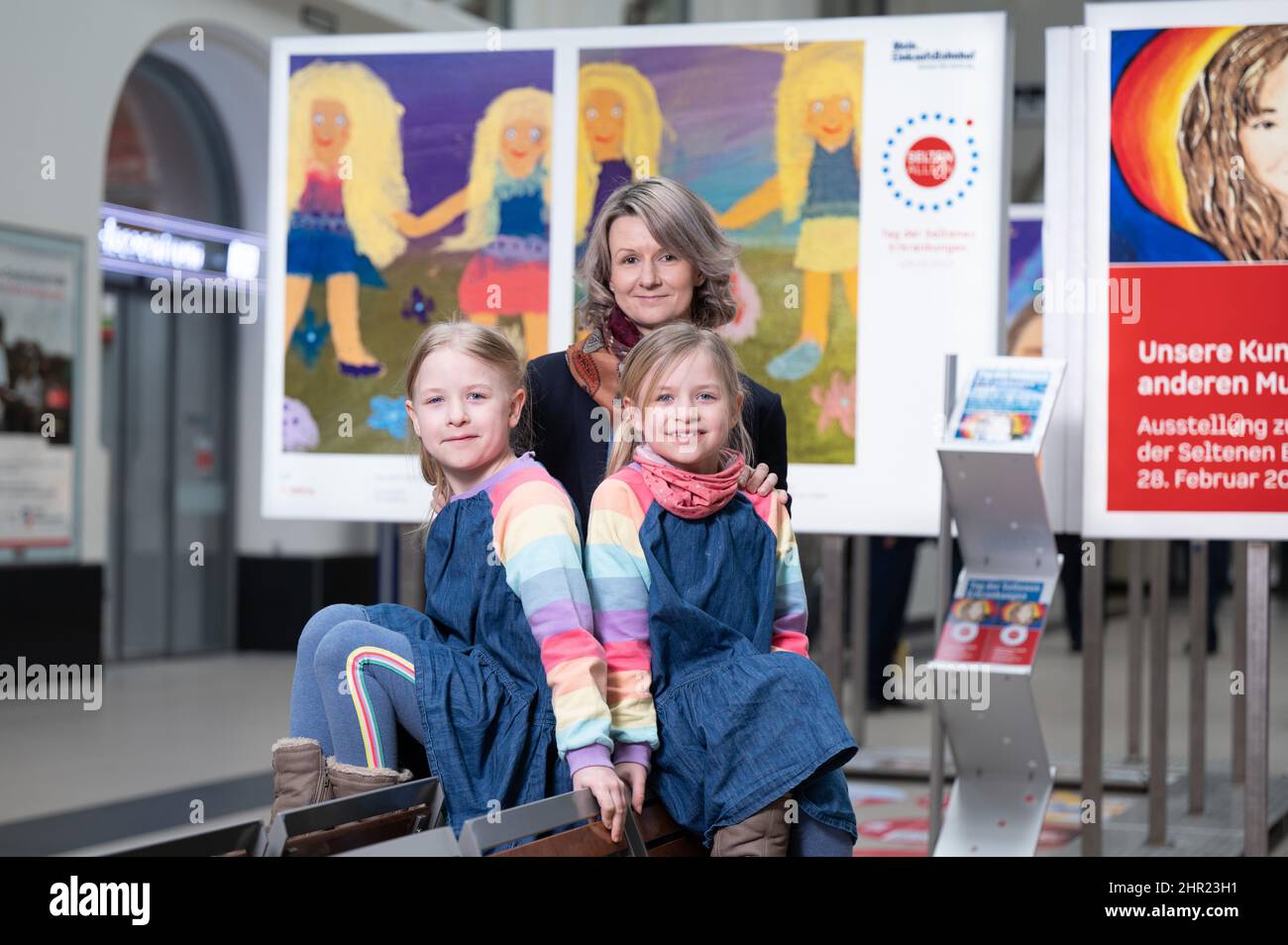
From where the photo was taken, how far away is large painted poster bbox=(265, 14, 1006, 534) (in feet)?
12.8

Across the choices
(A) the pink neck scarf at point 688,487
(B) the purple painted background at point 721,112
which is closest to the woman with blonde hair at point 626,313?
(A) the pink neck scarf at point 688,487

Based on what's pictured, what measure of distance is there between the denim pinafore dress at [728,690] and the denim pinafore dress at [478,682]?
0.16 m

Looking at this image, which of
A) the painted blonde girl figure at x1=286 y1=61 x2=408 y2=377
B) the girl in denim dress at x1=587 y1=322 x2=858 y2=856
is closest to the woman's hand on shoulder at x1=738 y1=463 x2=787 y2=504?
the girl in denim dress at x1=587 y1=322 x2=858 y2=856

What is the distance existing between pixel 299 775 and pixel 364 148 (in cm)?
252

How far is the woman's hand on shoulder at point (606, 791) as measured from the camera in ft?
6.62

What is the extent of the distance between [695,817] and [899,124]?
7.33 feet

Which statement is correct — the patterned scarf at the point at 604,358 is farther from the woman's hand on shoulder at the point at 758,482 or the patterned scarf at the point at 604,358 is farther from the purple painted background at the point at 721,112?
the purple painted background at the point at 721,112

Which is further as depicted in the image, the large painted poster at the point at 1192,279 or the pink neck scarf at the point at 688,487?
the large painted poster at the point at 1192,279

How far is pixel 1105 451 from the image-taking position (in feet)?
12.3

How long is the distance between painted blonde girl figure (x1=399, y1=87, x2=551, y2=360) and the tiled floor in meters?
1.84

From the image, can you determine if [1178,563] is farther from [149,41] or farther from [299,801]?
Result: [299,801]

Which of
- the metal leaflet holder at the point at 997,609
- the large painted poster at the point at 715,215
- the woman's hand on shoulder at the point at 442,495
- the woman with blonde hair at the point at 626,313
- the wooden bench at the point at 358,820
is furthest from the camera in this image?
the large painted poster at the point at 715,215

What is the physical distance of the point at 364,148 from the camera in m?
4.24
